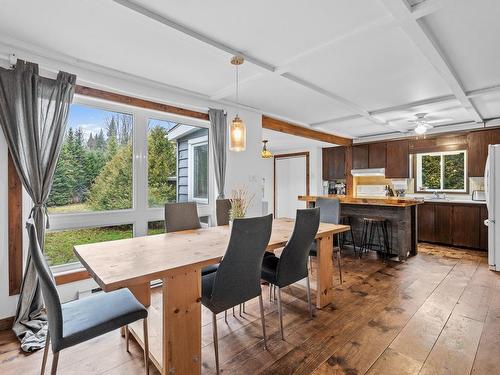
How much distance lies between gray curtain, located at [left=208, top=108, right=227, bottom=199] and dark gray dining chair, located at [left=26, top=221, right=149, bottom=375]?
214 centimetres

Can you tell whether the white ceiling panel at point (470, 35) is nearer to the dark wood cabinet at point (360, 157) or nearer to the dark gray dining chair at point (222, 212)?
the dark gray dining chair at point (222, 212)

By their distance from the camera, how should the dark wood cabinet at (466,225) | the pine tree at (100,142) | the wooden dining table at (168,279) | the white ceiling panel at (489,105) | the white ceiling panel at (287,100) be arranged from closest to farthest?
A: the wooden dining table at (168,279) < the pine tree at (100,142) < the white ceiling panel at (287,100) < the white ceiling panel at (489,105) < the dark wood cabinet at (466,225)

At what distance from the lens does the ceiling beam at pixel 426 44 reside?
5.91 feet

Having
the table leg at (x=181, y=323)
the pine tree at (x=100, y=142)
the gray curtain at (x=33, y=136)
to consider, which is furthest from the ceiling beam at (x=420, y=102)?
the gray curtain at (x=33, y=136)

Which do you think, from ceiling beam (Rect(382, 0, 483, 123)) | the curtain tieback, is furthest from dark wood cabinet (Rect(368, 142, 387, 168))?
the curtain tieback

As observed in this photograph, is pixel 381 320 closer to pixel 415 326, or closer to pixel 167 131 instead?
pixel 415 326

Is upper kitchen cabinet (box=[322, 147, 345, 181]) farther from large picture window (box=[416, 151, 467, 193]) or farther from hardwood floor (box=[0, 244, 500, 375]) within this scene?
hardwood floor (box=[0, 244, 500, 375])

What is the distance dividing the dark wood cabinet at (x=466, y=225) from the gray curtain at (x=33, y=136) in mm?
6271

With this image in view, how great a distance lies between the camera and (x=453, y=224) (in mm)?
5137

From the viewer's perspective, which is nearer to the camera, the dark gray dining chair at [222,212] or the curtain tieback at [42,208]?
the curtain tieback at [42,208]

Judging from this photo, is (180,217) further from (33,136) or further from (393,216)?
(393,216)

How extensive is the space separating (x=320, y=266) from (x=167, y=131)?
2534 mm

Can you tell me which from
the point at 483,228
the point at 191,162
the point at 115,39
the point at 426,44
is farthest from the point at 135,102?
the point at 483,228

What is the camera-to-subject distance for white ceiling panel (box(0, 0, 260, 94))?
1.90 meters
